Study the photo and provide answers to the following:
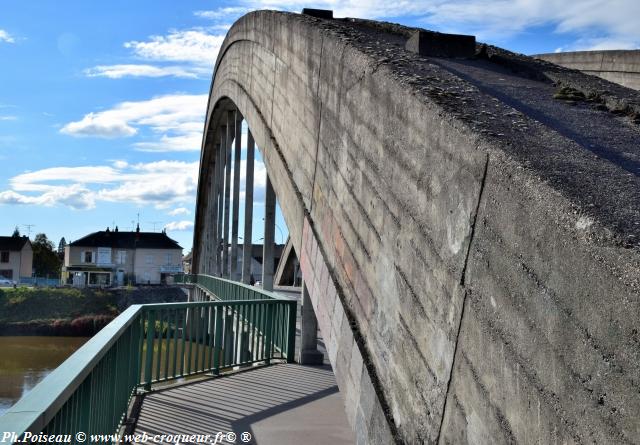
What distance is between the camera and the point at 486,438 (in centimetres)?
252

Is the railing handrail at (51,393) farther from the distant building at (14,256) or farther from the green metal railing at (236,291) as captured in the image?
the distant building at (14,256)

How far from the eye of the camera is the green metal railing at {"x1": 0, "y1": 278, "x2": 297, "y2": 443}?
272 centimetres

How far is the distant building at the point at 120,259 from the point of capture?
288 ft

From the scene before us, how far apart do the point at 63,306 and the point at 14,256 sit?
31.9 metres

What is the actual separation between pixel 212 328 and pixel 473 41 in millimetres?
4568

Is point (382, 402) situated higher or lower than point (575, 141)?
lower

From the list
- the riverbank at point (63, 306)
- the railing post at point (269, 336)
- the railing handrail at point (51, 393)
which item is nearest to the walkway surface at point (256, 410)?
the railing post at point (269, 336)

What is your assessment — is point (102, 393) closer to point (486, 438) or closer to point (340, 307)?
point (340, 307)

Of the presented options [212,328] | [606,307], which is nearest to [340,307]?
[606,307]

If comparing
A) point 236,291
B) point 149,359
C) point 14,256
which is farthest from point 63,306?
point 149,359

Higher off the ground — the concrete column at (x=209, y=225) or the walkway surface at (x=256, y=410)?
the concrete column at (x=209, y=225)

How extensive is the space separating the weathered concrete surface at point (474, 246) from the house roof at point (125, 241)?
283ft

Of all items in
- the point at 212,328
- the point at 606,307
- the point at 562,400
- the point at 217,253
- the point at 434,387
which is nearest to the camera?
the point at 606,307

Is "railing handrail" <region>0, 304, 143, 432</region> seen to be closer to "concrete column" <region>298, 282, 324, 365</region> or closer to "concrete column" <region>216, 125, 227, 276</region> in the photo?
"concrete column" <region>298, 282, 324, 365</region>
